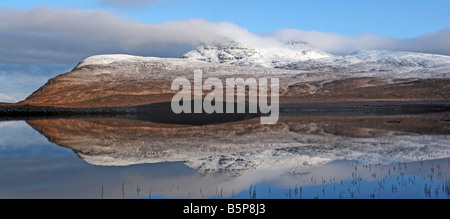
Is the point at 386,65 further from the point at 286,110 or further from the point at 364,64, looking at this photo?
the point at 286,110

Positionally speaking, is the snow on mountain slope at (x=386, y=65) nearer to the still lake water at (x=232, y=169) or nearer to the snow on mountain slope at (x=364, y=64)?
the snow on mountain slope at (x=364, y=64)

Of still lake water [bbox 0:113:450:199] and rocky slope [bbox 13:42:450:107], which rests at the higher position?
rocky slope [bbox 13:42:450:107]

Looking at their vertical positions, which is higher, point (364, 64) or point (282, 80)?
point (364, 64)

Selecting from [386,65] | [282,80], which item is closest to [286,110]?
[282,80]

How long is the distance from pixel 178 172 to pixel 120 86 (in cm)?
9966

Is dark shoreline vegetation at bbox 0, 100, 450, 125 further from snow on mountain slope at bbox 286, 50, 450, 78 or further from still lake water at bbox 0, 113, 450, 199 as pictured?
snow on mountain slope at bbox 286, 50, 450, 78

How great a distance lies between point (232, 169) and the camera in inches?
601

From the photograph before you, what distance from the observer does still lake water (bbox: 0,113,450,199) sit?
12.1 metres

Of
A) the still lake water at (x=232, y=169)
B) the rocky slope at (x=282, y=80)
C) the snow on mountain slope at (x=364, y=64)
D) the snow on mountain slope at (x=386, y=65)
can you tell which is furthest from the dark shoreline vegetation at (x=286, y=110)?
the snow on mountain slope at (x=386, y=65)

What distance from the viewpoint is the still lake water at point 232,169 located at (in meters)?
12.1

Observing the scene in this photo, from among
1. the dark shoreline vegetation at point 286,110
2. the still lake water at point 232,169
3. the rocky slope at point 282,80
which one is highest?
the rocky slope at point 282,80

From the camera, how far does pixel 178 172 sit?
A: 15.1m

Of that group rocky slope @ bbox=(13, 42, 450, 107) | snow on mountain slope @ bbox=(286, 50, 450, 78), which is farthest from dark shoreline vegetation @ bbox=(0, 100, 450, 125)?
snow on mountain slope @ bbox=(286, 50, 450, 78)

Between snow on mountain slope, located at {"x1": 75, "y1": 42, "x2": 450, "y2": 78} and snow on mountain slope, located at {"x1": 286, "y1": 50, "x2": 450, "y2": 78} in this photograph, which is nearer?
snow on mountain slope, located at {"x1": 286, "y1": 50, "x2": 450, "y2": 78}
